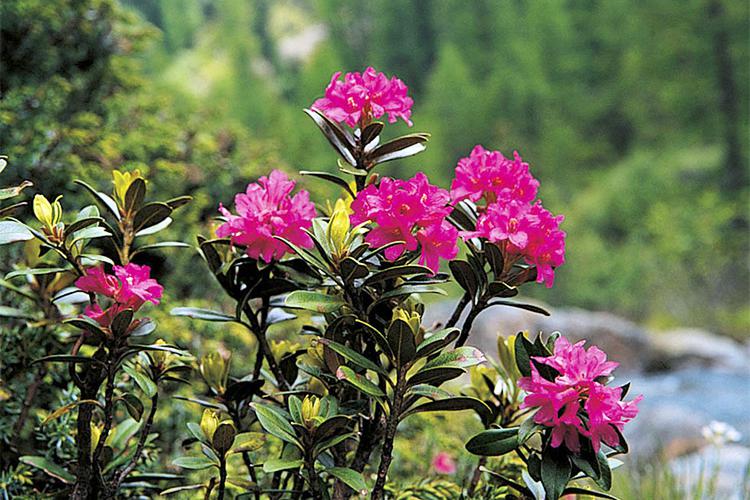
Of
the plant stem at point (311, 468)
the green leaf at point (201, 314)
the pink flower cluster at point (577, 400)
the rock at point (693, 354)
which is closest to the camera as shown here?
the pink flower cluster at point (577, 400)

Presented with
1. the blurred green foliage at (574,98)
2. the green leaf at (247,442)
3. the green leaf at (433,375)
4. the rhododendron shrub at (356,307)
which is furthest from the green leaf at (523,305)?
the blurred green foliage at (574,98)

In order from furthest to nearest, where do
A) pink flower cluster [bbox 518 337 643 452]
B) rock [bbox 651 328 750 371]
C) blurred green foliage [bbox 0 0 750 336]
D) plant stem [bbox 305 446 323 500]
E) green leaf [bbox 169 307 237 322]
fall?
blurred green foliage [bbox 0 0 750 336] → rock [bbox 651 328 750 371] → green leaf [bbox 169 307 237 322] → plant stem [bbox 305 446 323 500] → pink flower cluster [bbox 518 337 643 452]

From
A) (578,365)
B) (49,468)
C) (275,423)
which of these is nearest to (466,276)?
(578,365)

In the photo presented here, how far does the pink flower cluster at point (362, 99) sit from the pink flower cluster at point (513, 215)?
115mm

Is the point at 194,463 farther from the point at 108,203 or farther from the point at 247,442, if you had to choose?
the point at 108,203

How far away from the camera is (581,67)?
39.1 ft

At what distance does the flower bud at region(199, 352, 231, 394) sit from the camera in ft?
3.32

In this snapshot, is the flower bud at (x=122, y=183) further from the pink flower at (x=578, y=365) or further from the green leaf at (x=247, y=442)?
the pink flower at (x=578, y=365)

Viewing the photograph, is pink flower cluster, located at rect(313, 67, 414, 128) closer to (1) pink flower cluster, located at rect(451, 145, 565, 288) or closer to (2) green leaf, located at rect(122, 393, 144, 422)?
(1) pink flower cluster, located at rect(451, 145, 565, 288)

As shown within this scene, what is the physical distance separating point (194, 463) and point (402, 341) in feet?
1.01

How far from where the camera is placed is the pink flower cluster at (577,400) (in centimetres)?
75

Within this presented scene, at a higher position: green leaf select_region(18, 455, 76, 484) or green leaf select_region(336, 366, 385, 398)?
green leaf select_region(336, 366, 385, 398)

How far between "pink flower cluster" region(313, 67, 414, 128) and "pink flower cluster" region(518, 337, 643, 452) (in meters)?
0.36

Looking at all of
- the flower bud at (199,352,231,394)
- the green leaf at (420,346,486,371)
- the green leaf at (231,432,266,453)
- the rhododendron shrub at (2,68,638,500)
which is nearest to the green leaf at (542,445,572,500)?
the rhododendron shrub at (2,68,638,500)
